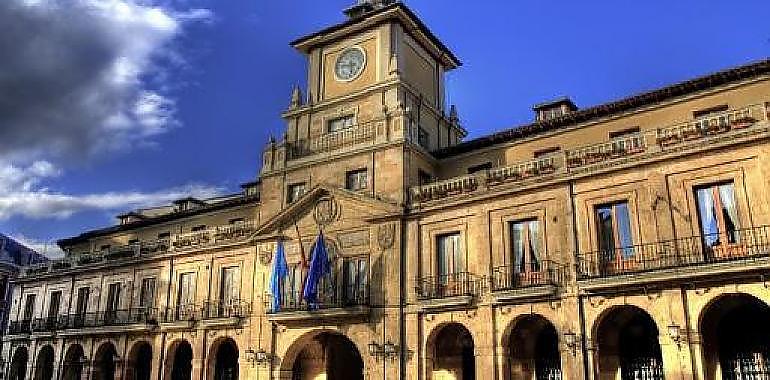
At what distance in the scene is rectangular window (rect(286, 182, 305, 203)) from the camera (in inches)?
1321

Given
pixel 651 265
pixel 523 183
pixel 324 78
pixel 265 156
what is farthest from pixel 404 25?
pixel 651 265

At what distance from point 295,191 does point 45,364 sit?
22.8 m

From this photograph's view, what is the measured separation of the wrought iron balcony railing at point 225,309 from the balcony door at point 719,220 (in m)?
21.1

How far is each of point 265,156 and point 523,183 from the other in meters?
14.7

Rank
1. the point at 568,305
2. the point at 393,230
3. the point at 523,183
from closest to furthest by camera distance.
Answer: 1. the point at 568,305
2. the point at 523,183
3. the point at 393,230

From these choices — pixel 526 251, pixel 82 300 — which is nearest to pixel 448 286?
pixel 526 251

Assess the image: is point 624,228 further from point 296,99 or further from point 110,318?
point 110,318

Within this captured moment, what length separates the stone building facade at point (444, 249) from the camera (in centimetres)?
2234

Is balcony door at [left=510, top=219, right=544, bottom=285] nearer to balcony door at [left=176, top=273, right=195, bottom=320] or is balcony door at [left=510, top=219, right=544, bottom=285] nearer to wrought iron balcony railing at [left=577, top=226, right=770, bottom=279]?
wrought iron balcony railing at [left=577, top=226, right=770, bottom=279]

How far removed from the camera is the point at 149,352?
128 feet

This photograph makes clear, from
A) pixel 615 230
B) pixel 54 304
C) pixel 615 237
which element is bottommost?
pixel 54 304

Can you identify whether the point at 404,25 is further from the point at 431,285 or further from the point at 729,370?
the point at 729,370

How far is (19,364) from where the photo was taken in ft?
146

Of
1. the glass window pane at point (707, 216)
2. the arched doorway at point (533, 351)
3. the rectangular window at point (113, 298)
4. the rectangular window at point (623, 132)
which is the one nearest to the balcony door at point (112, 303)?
the rectangular window at point (113, 298)
